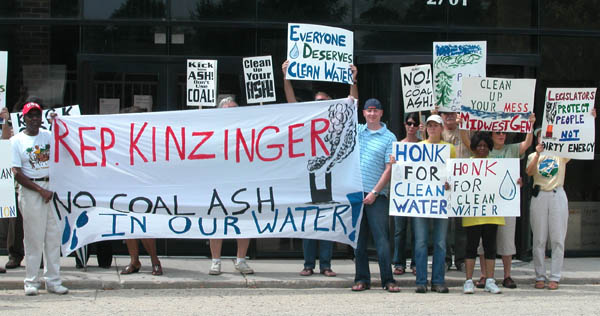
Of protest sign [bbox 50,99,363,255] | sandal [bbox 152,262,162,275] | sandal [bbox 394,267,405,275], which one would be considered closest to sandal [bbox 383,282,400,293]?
protest sign [bbox 50,99,363,255]

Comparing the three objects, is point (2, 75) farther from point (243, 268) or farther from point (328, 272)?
→ point (328, 272)

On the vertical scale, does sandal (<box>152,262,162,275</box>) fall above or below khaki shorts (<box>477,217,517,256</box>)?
below

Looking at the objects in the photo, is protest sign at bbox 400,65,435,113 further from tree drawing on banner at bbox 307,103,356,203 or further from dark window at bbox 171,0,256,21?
dark window at bbox 171,0,256,21

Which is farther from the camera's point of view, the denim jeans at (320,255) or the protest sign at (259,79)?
the protest sign at (259,79)

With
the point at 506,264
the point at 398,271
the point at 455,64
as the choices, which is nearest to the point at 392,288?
the point at 398,271

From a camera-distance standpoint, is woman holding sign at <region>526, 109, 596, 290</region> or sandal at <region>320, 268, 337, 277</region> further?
sandal at <region>320, 268, 337, 277</region>

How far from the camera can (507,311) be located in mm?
7621

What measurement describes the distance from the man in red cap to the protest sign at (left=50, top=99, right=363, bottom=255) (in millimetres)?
379

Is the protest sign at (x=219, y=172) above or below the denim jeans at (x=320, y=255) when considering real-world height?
above

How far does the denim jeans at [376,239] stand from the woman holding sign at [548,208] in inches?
69.0

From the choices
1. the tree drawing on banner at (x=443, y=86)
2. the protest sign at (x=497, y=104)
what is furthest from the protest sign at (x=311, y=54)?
the protest sign at (x=497, y=104)

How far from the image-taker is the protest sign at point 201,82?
32.4 ft

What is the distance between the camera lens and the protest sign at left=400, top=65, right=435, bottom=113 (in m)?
9.07

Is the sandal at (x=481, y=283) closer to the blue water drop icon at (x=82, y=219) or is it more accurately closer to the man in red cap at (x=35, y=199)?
the blue water drop icon at (x=82, y=219)
